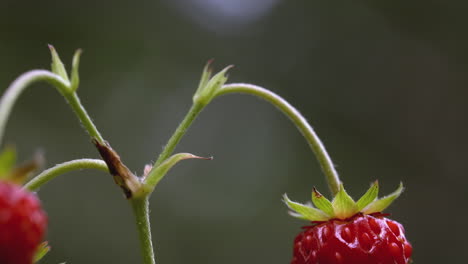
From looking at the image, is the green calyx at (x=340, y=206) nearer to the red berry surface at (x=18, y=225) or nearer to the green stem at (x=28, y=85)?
the green stem at (x=28, y=85)

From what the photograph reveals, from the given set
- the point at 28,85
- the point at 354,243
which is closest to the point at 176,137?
the point at 28,85

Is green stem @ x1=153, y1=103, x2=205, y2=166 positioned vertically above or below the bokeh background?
above

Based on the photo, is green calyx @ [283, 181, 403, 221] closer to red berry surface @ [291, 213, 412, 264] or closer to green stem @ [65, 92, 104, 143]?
red berry surface @ [291, 213, 412, 264]

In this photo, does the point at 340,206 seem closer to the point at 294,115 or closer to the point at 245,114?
the point at 294,115

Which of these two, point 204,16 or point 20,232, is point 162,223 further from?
point 20,232

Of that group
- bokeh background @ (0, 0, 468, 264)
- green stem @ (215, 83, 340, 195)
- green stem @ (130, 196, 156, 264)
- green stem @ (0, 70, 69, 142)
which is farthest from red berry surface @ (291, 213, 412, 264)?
bokeh background @ (0, 0, 468, 264)

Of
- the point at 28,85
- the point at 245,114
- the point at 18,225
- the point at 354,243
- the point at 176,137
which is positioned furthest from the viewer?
the point at 245,114
